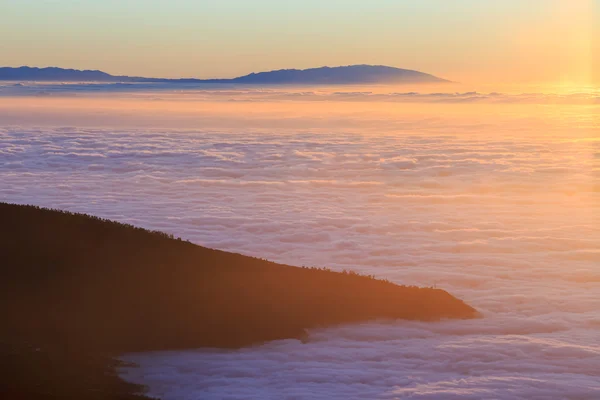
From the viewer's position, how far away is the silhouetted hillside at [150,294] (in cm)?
1394

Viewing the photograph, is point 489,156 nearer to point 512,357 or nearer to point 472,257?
point 472,257

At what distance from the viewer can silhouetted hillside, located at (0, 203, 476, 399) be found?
13.9 metres

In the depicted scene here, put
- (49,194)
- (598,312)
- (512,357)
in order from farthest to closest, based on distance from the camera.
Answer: (49,194) < (598,312) < (512,357)

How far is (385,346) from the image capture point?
1480 cm

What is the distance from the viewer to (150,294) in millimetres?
15141

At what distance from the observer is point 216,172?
6862 cm

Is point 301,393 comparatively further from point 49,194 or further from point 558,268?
point 49,194

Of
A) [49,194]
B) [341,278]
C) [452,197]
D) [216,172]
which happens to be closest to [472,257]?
[341,278]

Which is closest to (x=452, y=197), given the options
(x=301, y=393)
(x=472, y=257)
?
(x=472, y=257)

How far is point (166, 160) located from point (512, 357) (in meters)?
68.8

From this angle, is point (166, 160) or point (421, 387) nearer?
point (421, 387)

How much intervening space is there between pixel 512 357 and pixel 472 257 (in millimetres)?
13706

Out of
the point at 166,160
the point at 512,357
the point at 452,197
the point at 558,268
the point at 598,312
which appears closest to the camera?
the point at 512,357

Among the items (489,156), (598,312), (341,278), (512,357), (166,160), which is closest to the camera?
(512,357)
